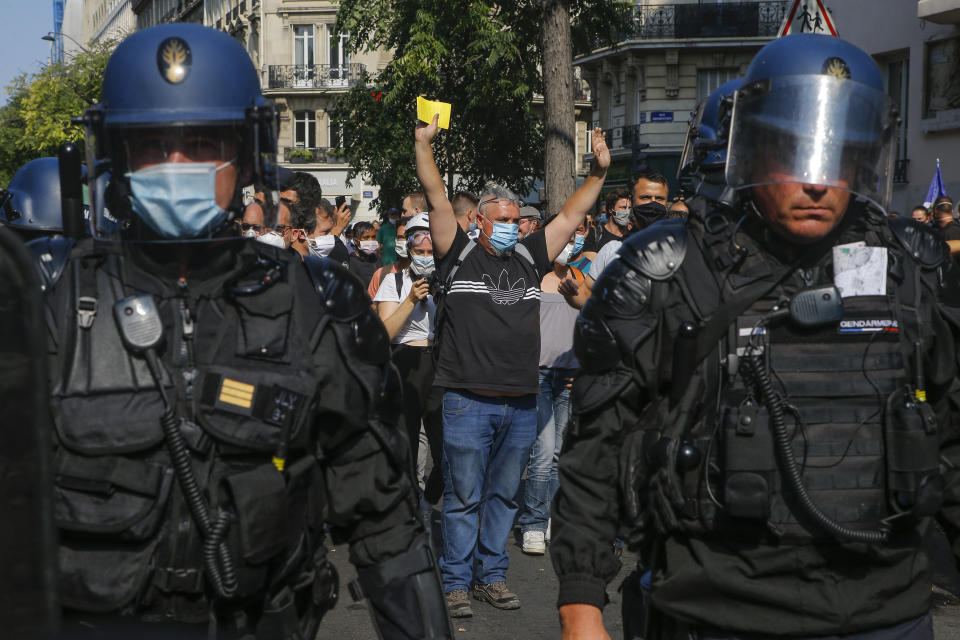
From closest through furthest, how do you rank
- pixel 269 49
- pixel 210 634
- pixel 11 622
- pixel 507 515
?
pixel 11 622 < pixel 210 634 < pixel 507 515 < pixel 269 49

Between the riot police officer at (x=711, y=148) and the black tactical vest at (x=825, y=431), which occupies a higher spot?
the riot police officer at (x=711, y=148)

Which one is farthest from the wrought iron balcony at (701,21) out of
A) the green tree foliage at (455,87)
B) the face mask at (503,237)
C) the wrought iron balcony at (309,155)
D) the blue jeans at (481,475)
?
the blue jeans at (481,475)

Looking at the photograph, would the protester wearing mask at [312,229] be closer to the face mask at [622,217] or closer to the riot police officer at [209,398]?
the face mask at [622,217]

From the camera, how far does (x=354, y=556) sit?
105 inches

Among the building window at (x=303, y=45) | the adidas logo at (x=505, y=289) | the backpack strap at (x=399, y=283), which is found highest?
the building window at (x=303, y=45)

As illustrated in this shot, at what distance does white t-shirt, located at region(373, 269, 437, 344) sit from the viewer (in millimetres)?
7120

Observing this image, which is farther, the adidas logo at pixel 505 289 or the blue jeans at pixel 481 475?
the adidas logo at pixel 505 289

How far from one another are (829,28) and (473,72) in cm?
1558

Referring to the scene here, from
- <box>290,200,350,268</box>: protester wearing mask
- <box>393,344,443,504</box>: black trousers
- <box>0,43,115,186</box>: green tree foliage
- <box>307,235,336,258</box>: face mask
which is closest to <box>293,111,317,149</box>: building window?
<box>0,43,115,186</box>: green tree foliage

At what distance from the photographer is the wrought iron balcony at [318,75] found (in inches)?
2260

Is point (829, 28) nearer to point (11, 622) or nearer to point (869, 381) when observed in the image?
point (869, 381)

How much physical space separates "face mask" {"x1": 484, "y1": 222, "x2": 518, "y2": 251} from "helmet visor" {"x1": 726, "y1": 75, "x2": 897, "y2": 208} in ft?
10.7

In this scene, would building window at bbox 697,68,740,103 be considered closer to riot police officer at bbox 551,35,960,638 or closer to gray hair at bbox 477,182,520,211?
gray hair at bbox 477,182,520,211

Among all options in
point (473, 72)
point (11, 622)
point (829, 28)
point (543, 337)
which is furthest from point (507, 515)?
point (473, 72)
